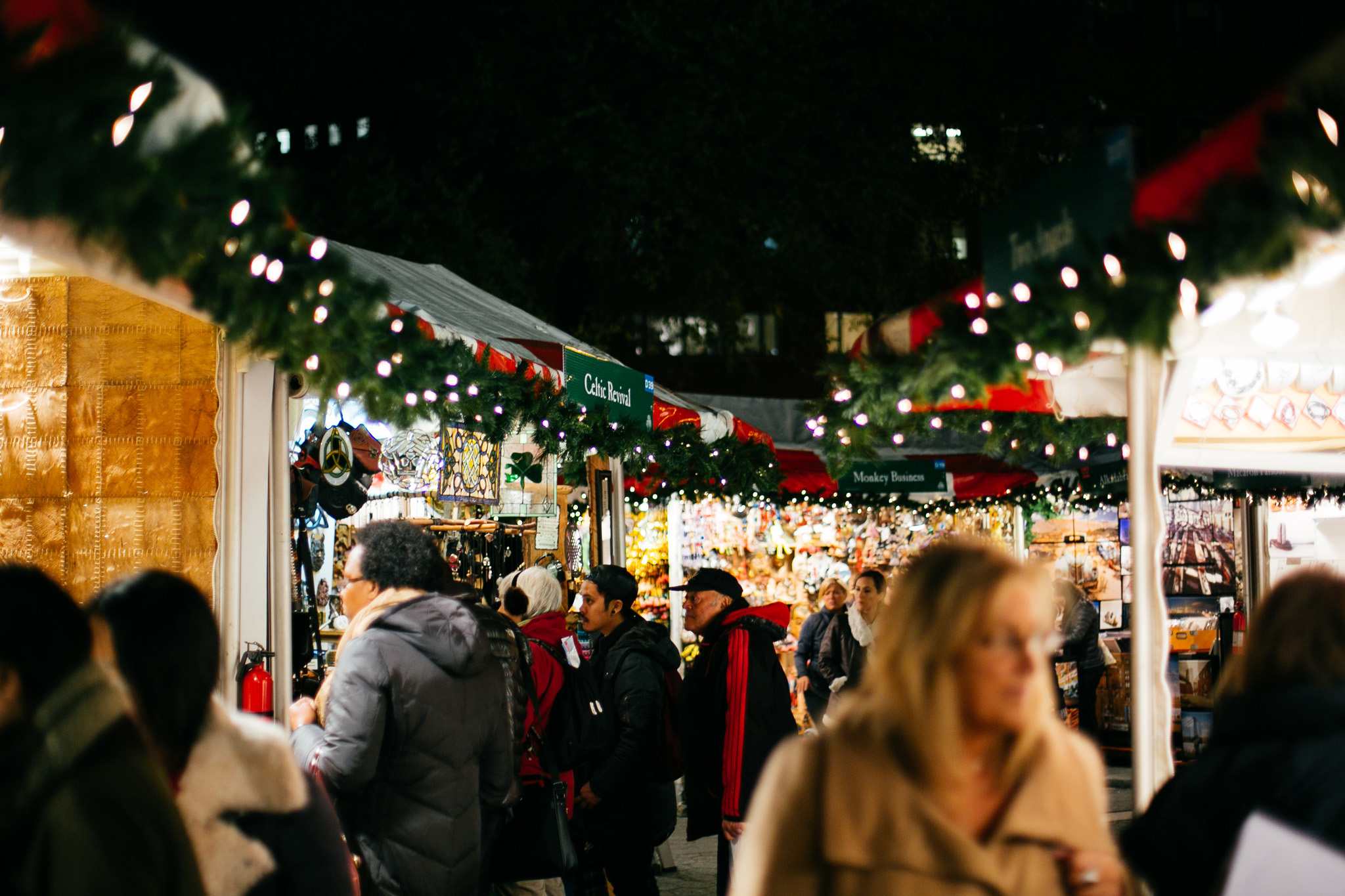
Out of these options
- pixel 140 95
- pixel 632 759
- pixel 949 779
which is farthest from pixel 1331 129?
pixel 632 759

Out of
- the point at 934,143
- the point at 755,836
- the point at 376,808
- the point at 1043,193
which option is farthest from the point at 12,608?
the point at 934,143

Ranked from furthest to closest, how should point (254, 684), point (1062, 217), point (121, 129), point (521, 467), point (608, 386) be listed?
point (521, 467) < point (608, 386) < point (254, 684) < point (1062, 217) < point (121, 129)

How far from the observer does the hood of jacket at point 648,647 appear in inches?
238

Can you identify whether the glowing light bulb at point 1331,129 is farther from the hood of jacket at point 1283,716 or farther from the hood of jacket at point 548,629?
the hood of jacket at point 548,629

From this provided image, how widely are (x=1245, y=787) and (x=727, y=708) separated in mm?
3402

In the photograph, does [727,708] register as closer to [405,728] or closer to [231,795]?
[405,728]

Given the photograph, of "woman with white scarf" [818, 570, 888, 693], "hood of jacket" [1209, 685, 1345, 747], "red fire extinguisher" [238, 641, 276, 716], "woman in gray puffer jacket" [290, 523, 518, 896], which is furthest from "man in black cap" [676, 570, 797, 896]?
"woman with white scarf" [818, 570, 888, 693]

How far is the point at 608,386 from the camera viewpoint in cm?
684

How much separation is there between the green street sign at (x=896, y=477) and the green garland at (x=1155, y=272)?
23.9ft

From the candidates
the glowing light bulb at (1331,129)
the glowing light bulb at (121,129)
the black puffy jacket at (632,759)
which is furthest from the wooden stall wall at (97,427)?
→ the glowing light bulb at (1331,129)

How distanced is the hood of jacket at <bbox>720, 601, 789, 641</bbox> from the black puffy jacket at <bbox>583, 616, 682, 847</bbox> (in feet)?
1.21

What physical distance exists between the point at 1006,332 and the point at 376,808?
2.66 meters

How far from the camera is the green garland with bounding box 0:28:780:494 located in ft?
8.22

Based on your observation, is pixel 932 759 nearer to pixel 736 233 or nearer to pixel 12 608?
pixel 12 608
